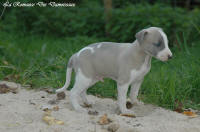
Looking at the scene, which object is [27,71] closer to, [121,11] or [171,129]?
[171,129]

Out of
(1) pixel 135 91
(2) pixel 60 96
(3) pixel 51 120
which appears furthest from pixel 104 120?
(2) pixel 60 96

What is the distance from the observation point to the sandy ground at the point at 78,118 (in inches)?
128

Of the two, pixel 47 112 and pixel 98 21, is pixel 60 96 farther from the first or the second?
pixel 98 21

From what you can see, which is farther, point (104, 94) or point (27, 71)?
point (27, 71)

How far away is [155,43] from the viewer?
3.44m

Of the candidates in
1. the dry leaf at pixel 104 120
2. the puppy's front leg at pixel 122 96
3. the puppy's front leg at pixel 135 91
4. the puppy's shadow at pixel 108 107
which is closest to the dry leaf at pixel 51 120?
the dry leaf at pixel 104 120

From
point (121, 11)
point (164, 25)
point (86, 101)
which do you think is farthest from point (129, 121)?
point (121, 11)

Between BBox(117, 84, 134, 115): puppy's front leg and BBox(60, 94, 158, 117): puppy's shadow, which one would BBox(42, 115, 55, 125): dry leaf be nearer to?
BBox(60, 94, 158, 117): puppy's shadow

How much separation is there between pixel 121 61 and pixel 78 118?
738mm

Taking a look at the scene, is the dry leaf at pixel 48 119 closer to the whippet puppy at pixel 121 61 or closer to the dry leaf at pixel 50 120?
the dry leaf at pixel 50 120

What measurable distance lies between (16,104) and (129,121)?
133 cm

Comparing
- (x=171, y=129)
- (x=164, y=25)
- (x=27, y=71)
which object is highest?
(x=164, y=25)

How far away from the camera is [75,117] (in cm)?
354

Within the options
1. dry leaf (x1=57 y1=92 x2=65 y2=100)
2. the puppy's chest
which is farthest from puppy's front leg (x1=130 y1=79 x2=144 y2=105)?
dry leaf (x1=57 y1=92 x2=65 y2=100)
